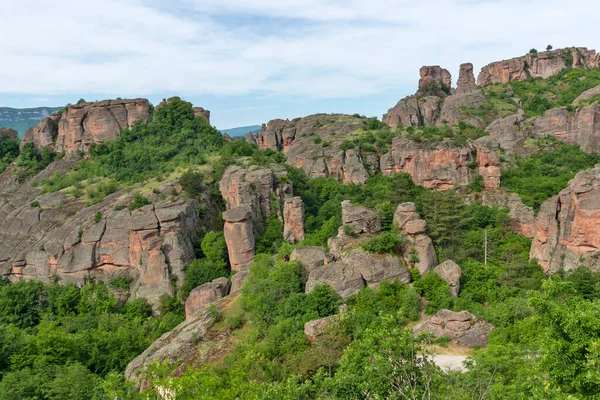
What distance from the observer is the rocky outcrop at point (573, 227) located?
2848 centimetres

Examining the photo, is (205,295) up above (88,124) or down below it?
below

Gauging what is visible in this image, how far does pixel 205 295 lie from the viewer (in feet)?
104

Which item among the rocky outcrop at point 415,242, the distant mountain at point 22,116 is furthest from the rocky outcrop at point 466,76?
the distant mountain at point 22,116

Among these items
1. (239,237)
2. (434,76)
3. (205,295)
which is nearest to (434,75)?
(434,76)

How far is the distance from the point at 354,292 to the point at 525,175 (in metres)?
31.8

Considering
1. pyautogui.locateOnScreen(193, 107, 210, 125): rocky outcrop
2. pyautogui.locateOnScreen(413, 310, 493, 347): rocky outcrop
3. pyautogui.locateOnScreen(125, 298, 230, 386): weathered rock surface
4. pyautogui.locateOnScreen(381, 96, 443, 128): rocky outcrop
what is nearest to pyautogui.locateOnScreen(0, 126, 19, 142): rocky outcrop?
pyautogui.locateOnScreen(193, 107, 210, 125): rocky outcrop

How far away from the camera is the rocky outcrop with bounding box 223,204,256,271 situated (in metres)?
38.2

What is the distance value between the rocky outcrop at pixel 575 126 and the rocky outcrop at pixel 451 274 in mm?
36235

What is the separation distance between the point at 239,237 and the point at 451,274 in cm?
1866

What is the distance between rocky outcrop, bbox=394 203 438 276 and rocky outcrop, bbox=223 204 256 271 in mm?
14416

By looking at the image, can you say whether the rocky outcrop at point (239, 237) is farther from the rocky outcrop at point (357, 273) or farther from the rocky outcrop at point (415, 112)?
the rocky outcrop at point (415, 112)

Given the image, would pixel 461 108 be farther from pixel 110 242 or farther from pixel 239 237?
pixel 110 242

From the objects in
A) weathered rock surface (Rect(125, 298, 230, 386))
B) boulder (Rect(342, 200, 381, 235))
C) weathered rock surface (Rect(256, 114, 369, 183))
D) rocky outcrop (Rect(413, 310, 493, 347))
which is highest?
weathered rock surface (Rect(256, 114, 369, 183))

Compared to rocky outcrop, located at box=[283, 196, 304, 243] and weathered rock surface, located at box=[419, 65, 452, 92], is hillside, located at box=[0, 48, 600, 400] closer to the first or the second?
rocky outcrop, located at box=[283, 196, 304, 243]
